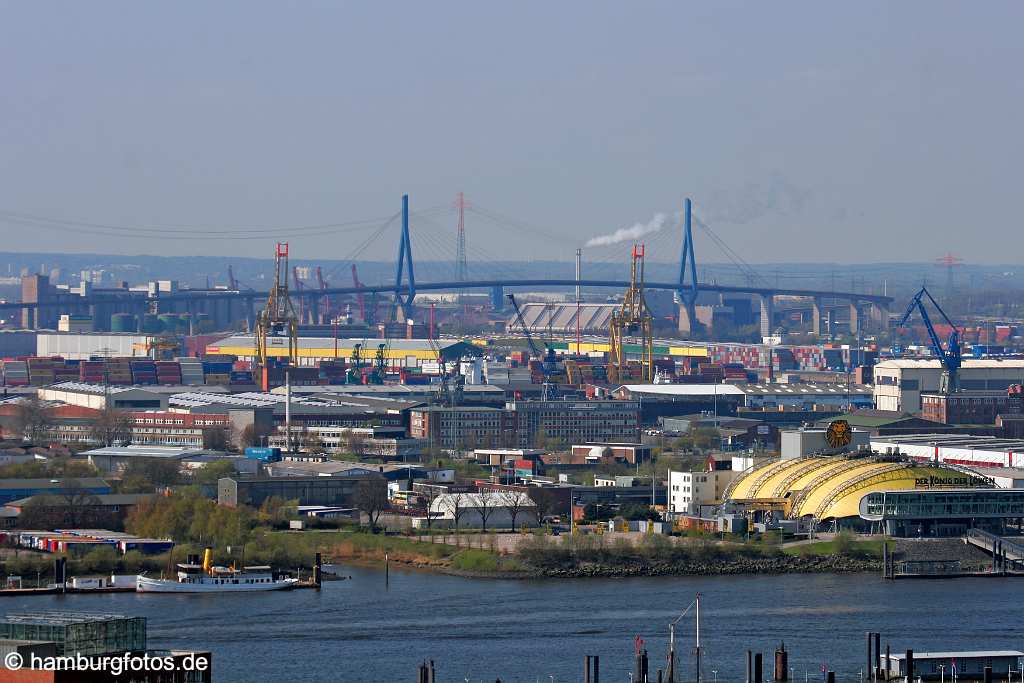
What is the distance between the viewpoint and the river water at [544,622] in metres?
12.7

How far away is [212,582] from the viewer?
16047mm

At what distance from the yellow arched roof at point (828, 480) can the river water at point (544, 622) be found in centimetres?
207

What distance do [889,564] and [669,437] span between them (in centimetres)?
1218

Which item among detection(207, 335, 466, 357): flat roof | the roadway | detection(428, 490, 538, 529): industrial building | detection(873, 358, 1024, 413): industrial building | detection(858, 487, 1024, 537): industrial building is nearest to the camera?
detection(858, 487, 1024, 537): industrial building

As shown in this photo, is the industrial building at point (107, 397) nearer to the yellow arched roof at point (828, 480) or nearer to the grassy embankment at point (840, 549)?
the yellow arched roof at point (828, 480)

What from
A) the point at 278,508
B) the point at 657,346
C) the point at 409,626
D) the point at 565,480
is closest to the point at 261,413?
the point at 565,480

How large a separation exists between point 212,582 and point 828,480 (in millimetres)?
5330

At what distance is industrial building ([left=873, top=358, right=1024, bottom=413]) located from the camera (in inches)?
1294

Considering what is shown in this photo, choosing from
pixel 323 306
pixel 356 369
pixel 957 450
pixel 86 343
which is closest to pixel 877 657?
pixel 957 450

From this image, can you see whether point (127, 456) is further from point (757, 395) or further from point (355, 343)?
point (355, 343)

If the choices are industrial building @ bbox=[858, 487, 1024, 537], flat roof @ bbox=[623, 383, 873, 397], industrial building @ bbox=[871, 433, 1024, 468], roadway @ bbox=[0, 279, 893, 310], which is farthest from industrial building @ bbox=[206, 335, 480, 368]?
industrial building @ bbox=[858, 487, 1024, 537]

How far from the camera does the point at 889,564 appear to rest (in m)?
17.1

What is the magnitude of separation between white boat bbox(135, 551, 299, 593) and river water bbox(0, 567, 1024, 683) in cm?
13

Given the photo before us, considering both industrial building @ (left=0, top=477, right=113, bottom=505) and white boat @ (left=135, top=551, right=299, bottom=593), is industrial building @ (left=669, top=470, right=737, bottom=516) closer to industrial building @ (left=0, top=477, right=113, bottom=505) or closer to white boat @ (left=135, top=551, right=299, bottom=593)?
industrial building @ (left=0, top=477, right=113, bottom=505)
